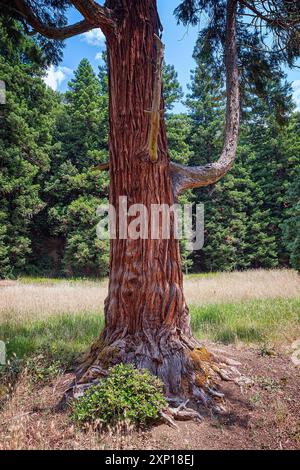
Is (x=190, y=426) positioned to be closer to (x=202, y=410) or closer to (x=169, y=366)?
(x=202, y=410)

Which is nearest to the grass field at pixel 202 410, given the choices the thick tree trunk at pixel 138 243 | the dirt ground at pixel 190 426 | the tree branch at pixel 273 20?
the dirt ground at pixel 190 426

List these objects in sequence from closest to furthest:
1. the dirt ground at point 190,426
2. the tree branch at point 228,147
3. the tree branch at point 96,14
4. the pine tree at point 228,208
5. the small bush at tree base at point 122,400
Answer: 1. the dirt ground at point 190,426
2. the small bush at tree base at point 122,400
3. the tree branch at point 96,14
4. the tree branch at point 228,147
5. the pine tree at point 228,208

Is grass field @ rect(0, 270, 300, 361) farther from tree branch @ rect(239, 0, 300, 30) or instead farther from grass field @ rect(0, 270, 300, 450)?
tree branch @ rect(239, 0, 300, 30)

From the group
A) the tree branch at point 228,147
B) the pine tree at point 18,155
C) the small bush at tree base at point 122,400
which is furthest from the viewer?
the pine tree at point 18,155

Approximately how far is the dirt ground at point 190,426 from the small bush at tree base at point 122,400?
91mm

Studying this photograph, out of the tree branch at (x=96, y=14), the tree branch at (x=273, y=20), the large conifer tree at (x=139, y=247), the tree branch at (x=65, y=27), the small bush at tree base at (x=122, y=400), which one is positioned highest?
the tree branch at (x=273, y=20)

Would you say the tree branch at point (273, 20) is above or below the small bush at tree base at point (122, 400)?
above

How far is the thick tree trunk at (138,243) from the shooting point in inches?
114

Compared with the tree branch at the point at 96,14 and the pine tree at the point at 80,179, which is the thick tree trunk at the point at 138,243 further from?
the pine tree at the point at 80,179

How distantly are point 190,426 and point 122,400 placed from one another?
556 millimetres

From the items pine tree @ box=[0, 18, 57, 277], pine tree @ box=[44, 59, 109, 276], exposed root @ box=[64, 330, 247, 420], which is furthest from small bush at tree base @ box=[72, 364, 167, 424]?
pine tree @ box=[44, 59, 109, 276]
